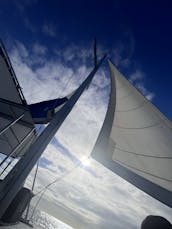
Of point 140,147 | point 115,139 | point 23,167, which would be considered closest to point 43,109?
point 115,139

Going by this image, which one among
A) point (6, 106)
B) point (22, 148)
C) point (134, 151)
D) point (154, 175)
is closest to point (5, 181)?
point (154, 175)

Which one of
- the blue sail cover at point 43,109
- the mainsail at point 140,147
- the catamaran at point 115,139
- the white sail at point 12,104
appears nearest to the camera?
the catamaran at point 115,139

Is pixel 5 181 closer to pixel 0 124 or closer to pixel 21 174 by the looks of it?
pixel 21 174

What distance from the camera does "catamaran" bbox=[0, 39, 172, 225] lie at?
280 centimetres

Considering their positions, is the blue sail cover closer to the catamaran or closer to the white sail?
the catamaran

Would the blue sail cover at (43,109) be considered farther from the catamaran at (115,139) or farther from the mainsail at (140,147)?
the mainsail at (140,147)

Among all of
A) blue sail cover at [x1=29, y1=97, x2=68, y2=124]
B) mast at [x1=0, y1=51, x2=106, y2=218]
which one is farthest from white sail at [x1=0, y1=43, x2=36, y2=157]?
mast at [x1=0, y1=51, x2=106, y2=218]

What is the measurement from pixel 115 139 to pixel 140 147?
0.86 meters

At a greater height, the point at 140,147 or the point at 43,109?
the point at 43,109

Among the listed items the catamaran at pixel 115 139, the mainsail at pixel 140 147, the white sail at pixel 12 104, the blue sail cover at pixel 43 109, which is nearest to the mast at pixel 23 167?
the catamaran at pixel 115 139

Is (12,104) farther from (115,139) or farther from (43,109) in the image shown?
(115,139)

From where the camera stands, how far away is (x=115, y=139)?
5812 mm

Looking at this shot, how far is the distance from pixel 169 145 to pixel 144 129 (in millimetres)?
1204

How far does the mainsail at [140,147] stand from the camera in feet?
13.6
